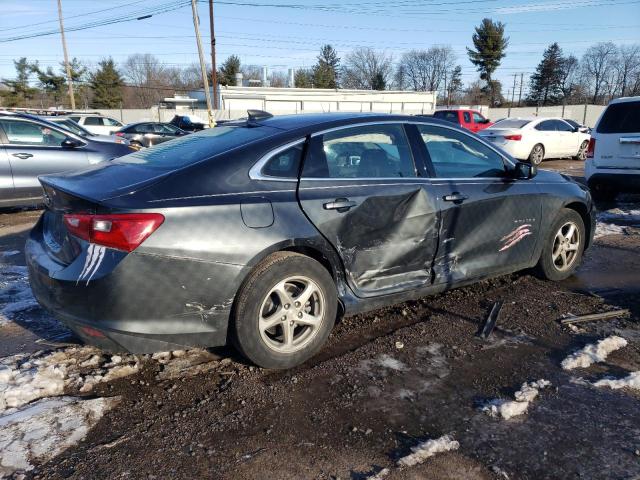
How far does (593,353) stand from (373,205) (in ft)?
5.83

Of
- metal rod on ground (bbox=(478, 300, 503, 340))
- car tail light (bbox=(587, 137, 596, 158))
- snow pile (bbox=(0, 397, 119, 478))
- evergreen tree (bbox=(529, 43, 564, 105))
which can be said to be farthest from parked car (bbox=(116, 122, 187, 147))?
evergreen tree (bbox=(529, 43, 564, 105))

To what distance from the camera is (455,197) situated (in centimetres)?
398

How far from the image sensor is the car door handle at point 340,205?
3.35m

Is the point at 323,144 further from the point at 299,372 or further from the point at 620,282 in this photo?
the point at 620,282

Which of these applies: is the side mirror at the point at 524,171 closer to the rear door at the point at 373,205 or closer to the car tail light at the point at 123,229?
the rear door at the point at 373,205

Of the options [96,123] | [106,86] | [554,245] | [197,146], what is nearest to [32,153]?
[197,146]

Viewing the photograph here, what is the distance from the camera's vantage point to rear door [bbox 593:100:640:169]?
27.1ft

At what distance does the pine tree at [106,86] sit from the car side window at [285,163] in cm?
6878

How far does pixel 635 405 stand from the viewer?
2877 mm

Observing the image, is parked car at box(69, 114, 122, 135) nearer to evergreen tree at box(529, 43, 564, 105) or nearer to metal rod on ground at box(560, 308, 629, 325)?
metal rod on ground at box(560, 308, 629, 325)

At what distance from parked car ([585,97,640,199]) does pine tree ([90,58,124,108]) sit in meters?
65.9

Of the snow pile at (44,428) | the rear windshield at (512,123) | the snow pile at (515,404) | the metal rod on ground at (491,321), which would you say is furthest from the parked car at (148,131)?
the snow pile at (515,404)

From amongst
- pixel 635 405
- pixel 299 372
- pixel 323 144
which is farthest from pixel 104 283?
pixel 635 405

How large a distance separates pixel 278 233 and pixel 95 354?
1566mm
